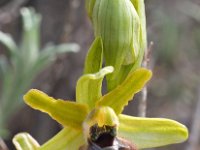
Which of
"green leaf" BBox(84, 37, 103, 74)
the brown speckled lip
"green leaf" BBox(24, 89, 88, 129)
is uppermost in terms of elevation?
"green leaf" BBox(84, 37, 103, 74)

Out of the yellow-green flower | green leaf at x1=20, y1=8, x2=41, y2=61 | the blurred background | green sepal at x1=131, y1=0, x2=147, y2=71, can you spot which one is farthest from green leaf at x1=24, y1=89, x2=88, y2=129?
the blurred background

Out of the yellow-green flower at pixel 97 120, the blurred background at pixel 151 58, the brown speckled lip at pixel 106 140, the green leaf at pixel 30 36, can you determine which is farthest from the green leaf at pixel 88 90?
the blurred background at pixel 151 58

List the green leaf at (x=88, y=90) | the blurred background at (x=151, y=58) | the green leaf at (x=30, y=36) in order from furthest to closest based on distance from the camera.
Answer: the blurred background at (x=151, y=58), the green leaf at (x=30, y=36), the green leaf at (x=88, y=90)

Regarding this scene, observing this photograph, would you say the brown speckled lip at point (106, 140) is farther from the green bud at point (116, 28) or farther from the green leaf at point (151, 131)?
the green bud at point (116, 28)

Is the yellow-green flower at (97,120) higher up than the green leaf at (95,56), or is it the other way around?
the green leaf at (95,56)

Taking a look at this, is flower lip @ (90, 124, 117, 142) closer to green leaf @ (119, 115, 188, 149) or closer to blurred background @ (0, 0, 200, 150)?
green leaf @ (119, 115, 188, 149)

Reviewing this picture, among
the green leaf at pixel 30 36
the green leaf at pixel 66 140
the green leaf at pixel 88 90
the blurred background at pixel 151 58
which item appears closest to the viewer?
the green leaf at pixel 88 90

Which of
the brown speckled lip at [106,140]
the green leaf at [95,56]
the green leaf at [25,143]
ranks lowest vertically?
the green leaf at [25,143]

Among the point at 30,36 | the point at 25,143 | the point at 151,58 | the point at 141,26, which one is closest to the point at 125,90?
the point at 141,26
